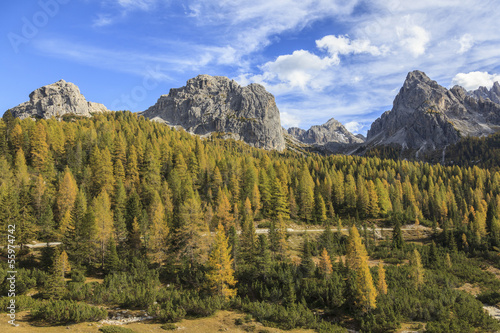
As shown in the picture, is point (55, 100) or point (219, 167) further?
point (55, 100)

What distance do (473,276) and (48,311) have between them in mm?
62364

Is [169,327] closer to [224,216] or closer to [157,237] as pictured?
[157,237]

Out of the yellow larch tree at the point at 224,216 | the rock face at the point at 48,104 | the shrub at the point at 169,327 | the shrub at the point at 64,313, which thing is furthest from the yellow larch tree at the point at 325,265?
the rock face at the point at 48,104

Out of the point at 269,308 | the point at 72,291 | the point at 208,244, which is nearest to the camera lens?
the point at 72,291

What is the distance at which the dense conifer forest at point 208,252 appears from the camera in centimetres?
2897

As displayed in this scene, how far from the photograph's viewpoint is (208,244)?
42.1m

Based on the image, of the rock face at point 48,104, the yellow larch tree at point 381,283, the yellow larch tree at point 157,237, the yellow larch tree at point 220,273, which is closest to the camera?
the yellow larch tree at point 220,273

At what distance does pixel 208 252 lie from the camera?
42.0m

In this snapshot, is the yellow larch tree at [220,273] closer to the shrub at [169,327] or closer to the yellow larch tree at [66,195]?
the shrub at [169,327]

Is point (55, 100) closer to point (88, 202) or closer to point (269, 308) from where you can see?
point (88, 202)

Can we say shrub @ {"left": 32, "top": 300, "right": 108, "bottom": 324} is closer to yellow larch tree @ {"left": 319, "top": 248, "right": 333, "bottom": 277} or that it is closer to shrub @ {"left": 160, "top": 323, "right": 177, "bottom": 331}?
shrub @ {"left": 160, "top": 323, "right": 177, "bottom": 331}

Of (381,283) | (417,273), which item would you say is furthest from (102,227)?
(417,273)

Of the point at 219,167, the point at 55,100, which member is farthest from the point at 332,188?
the point at 55,100

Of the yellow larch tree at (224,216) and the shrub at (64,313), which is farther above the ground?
the yellow larch tree at (224,216)
